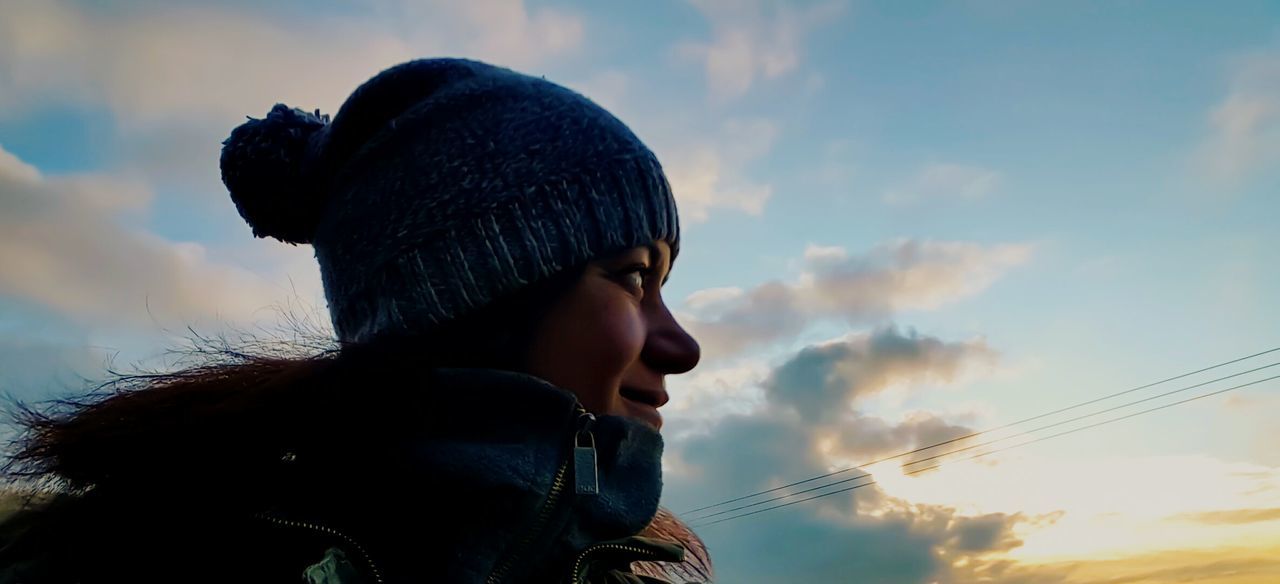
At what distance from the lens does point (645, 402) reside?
1709mm

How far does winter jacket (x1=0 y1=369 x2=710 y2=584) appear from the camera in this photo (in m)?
1.36

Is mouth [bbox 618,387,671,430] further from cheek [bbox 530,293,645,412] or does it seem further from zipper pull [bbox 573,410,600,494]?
zipper pull [bbox 573,410,600,494]

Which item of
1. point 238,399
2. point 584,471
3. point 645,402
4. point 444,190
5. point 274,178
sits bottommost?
point 584,471

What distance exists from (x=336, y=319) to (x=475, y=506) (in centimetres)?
58

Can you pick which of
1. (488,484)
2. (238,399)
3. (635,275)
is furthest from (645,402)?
(238,399)

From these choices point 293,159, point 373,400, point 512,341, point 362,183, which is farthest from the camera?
point 293,159

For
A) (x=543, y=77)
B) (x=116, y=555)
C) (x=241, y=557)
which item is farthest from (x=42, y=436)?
(x=543, y=77)

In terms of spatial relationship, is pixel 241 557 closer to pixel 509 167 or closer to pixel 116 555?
pixel 116 555

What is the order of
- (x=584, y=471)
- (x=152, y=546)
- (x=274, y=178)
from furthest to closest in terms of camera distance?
(x=274, y=178) < (x=584, y=471) < (x=152, y=546)

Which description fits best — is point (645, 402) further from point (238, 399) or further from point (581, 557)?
point (238, 399)

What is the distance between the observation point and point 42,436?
1.55 meters

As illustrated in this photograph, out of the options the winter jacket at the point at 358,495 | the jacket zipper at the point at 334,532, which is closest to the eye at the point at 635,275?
the winter jacket at the point at 358,495

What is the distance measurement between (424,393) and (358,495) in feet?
0.64

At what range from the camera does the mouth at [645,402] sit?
66.3 inches
